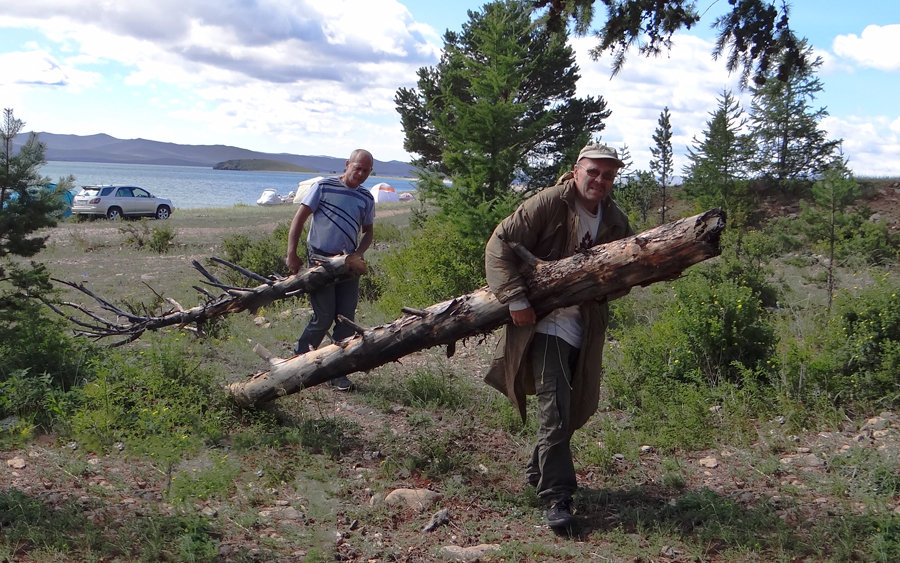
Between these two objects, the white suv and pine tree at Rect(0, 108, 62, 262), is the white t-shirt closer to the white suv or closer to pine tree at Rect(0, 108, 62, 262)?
pine tree at Rect(0, 108, 62, 262)

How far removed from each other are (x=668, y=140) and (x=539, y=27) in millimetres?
13309

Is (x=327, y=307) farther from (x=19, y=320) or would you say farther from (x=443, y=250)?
(x=443, y=250)

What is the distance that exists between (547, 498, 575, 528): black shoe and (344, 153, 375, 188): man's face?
3.30 meters

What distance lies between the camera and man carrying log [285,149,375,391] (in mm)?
6082

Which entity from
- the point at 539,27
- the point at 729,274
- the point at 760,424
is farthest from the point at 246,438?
the point at 729,274

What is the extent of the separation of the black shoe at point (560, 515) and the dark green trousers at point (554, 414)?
38mm

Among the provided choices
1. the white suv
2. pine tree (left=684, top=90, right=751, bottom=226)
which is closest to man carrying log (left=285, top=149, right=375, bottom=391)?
pine tree (left=684, top=90, right=751, bottom=226)

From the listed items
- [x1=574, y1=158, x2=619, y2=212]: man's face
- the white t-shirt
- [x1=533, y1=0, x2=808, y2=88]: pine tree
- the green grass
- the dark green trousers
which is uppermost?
[x1=533, y1=0, x2=808, y2=88]: pine tree

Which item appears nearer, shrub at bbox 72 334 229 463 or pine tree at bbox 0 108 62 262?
shrub at bbox 72 334 229 463

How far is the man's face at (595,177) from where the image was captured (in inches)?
150

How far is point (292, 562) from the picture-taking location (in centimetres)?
350

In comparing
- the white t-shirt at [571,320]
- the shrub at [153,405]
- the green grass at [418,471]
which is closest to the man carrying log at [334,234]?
the green grass at [418,471]

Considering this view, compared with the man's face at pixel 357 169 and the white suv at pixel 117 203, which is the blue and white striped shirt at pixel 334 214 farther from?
the white suv at pixel 117 203

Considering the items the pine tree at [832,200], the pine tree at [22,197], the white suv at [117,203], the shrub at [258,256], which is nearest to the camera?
the pine tree at [22,197]
